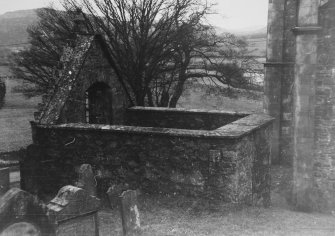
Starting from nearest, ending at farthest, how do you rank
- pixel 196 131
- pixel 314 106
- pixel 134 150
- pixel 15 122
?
pixel 196 131
pixel 134 150
pixel 314 106
pixel 15 122

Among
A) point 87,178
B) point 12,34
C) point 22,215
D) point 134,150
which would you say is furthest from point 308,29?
point 12,34

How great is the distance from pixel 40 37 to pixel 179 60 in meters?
7.89

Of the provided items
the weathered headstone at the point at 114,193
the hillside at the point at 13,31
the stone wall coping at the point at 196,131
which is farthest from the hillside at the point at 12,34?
the weathered headstone at the point at 114,193

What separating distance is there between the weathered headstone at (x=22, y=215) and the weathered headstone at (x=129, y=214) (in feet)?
4.74

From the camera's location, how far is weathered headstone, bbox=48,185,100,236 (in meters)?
4.85

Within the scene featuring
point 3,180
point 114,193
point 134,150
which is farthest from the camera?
point 134,150

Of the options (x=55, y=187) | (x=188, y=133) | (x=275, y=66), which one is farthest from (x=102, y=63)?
(x=275, y=66)

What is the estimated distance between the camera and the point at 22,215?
14.3ft

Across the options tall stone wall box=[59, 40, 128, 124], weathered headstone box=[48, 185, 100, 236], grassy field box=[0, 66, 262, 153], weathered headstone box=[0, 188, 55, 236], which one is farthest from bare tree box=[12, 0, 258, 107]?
weathered headstone box=[0, 188, 55, 236]

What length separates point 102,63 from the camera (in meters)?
11.7

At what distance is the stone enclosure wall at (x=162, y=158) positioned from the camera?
7750 mm

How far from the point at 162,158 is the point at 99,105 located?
4811 millimetres

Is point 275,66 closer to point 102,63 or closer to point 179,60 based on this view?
point 179,60

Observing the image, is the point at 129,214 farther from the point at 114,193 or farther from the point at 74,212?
the point at 74,212
